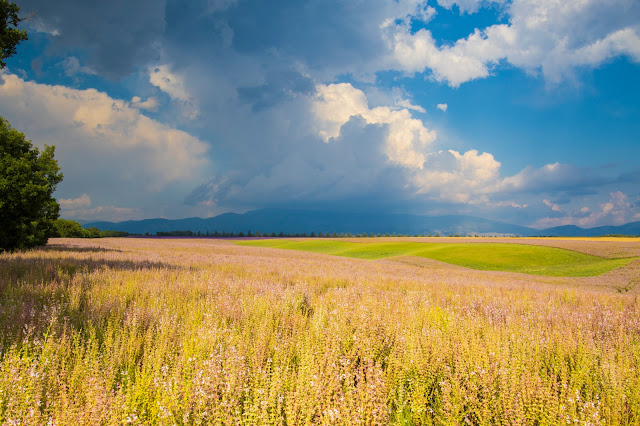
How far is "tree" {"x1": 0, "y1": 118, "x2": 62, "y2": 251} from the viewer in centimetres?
1631

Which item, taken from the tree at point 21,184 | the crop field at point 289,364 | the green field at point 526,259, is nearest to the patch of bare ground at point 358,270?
the tree at point 21,184

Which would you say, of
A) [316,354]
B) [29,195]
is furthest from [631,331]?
[29,195]

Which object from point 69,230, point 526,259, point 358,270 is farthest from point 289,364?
point 69,230

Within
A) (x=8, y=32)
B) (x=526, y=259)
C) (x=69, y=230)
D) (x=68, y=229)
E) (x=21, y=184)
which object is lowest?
(x=526, y=259)

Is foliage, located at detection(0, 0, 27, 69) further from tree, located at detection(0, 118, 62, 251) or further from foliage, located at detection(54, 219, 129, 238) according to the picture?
foliage, located at detection(54, 219, 129, 238)

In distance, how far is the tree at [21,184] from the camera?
16312 mm

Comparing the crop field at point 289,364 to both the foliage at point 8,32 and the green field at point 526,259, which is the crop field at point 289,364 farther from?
the green field at point 526,259

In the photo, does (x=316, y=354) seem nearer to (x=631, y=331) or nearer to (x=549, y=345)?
(x=549, y=345)

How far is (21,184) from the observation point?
54.1 feet

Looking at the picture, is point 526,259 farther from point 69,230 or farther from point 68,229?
point 68,229

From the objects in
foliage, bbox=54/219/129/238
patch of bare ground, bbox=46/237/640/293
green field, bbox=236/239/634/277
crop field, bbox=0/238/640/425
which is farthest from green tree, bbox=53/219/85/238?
crop field, bbox=0/238/640/425

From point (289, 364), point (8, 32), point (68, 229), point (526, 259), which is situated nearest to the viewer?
A: point (289, 364)

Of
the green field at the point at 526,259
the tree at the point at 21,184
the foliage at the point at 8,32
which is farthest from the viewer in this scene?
the green field at the point at 526,259

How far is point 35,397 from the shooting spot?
90.6 inches
